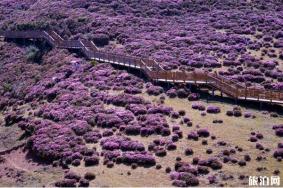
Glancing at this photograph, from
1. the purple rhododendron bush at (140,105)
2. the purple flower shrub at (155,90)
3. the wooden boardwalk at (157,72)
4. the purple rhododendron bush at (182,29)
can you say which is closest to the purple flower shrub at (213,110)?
the purple rhododendron bush at (140,105)

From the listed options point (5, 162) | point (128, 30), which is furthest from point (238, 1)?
point (5, 162)

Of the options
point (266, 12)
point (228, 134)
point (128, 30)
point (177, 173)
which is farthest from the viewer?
point (266, 12)

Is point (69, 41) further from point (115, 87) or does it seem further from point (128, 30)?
point (115, 87)

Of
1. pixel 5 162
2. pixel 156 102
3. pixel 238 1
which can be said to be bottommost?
pixel 5 162

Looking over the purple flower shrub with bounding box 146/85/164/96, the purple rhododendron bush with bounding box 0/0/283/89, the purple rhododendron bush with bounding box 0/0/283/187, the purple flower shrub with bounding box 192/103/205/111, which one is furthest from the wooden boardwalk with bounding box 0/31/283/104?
the purple flower shrub with bounding box 192/103/205/111

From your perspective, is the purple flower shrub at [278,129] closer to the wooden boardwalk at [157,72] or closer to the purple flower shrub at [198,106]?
the wooden boardwalk at [157,72]

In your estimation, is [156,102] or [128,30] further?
[128,30]

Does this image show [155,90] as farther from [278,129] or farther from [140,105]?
[278,129]
